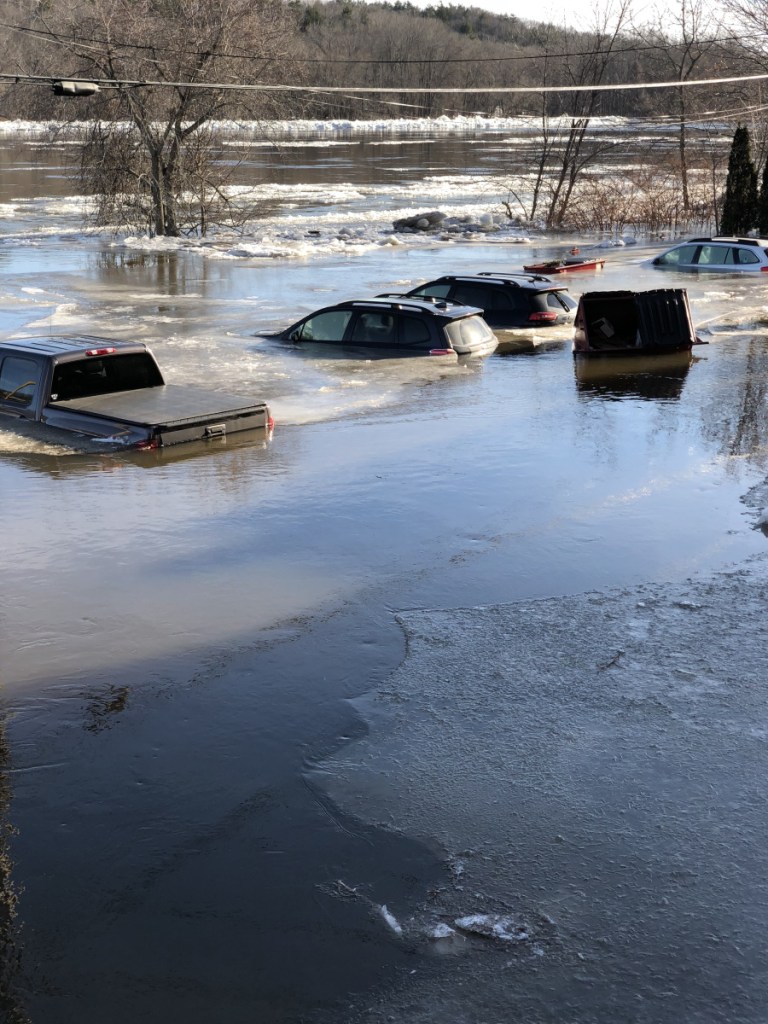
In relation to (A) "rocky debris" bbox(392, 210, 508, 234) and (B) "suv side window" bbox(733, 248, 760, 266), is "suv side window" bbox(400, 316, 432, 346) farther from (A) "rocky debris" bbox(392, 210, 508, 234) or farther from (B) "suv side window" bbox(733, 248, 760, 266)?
(A) "rocky debris" bbox(392, 210, 508, 234)

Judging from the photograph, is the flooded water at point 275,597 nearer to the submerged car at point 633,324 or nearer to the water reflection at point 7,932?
the water reflection at point 7,932

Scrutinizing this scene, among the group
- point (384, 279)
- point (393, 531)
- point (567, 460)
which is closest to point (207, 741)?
point (393, 531)

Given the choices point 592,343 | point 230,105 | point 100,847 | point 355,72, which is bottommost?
point 100,847

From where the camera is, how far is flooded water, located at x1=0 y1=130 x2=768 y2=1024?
566cm

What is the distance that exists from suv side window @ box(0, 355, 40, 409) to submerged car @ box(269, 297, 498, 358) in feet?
21.4

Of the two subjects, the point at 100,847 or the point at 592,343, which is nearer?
Result: the point at 100,847

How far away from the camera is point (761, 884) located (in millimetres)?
6105

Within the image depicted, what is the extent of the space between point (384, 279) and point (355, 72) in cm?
14164

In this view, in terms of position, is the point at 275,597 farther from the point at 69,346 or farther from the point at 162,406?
the point at 69,346

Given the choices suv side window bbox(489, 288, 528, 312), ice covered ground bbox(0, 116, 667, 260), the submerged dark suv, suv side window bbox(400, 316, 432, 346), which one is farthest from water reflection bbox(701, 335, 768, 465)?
ice covered ground bbox(0, 116, 667, 260)

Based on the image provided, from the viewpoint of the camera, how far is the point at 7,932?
5664 mm

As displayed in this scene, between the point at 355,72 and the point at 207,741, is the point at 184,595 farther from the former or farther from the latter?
the point at 355,72

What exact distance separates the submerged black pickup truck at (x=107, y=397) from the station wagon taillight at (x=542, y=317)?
945 cm

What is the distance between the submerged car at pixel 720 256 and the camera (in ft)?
102
